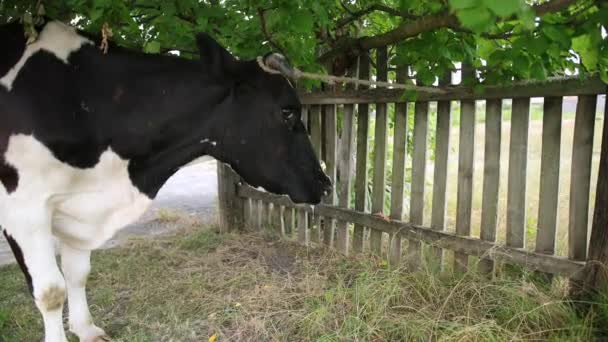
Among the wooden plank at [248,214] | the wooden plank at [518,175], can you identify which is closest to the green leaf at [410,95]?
the wooden plank at [518,175]

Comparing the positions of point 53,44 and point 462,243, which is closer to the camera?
point 53,44

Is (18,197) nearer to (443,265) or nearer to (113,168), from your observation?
(113,168)

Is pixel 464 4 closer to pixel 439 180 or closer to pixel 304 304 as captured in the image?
pixel 304 304

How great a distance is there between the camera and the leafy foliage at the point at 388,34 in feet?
7.67

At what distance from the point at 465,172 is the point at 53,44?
278cm

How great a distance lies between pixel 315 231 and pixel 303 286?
1214mm

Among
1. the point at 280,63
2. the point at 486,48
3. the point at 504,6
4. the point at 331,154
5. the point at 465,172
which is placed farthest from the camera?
the point at 331,154

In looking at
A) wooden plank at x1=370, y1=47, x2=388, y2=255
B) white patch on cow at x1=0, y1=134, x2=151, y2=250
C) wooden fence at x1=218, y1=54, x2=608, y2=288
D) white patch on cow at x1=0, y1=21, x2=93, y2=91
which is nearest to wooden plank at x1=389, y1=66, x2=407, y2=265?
wooden fence at x1=218, y1=54, x2=608, y2=288

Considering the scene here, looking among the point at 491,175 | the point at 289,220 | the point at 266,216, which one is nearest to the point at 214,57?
the point at 491,175

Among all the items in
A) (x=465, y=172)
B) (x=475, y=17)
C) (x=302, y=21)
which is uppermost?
(x=302, y=21)

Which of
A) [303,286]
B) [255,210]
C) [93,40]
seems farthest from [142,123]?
[255,210]

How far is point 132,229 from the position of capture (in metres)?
6.20

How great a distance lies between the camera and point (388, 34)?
3.58 meters

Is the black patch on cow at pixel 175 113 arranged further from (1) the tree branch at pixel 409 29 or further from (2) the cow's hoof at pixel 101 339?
(2) the cow's hoof at pixel 101 339
